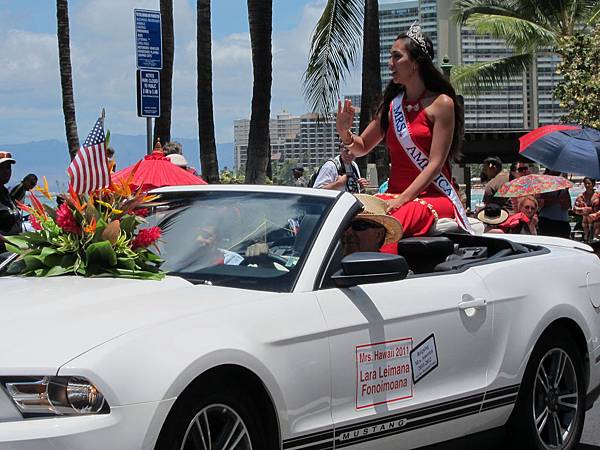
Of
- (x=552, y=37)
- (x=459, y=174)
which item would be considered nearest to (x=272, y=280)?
(x=459, y=174)

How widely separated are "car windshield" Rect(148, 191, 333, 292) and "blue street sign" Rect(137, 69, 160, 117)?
651 centimetres

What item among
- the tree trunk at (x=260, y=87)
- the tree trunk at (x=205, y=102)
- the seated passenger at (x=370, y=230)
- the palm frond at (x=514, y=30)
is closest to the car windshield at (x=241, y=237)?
the seated passenger at (x=370, y=230)

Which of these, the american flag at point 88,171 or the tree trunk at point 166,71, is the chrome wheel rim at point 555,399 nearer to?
the american flag at point 88,171

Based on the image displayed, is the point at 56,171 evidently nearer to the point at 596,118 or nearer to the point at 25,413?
the point at 25,413

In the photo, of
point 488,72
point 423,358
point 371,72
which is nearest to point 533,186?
point 423,358

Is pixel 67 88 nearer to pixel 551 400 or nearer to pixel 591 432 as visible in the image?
pixel 591 432

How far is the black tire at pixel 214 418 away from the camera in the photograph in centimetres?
404

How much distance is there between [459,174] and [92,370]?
28.3 m

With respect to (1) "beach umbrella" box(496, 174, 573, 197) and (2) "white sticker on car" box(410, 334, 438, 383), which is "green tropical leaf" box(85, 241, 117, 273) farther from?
(1) "beach umbrella" box(496, 174, 573, 197)

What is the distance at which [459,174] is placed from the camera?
104ft

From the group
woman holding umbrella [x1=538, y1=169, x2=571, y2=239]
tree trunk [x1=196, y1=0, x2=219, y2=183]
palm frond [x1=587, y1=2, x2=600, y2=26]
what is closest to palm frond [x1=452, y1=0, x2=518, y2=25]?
palm frond [x1=587, y1=2, x2=600, y2=26]

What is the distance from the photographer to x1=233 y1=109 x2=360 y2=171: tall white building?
5566 cm

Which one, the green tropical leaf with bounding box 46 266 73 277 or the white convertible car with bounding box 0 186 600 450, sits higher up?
the green tropical leaf with bounding box 46 266 73 277

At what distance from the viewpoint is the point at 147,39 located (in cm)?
1198
